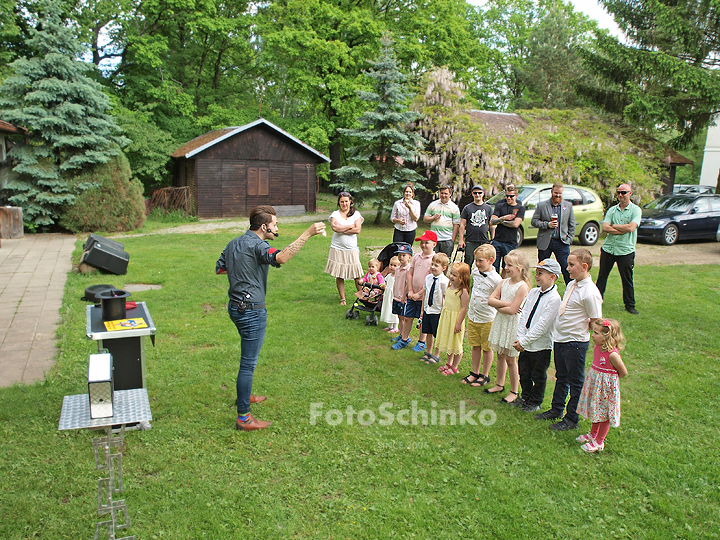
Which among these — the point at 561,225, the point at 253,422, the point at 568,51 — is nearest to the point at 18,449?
the point at 253,422

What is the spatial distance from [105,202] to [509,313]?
16673mm

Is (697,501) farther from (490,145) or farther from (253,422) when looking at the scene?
(490,145)

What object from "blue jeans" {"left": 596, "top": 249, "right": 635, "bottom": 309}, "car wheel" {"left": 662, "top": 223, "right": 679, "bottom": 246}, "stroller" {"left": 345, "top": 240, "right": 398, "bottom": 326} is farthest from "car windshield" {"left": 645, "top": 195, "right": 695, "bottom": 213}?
"stroller" {"left": 345, "top": 240, "right": 398, "bottom": 326}

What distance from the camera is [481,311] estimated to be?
590 cm

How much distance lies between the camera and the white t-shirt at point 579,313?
4.72m

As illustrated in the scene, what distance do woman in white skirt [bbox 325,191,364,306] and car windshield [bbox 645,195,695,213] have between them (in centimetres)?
1285

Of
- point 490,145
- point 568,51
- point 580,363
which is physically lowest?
point 580,363

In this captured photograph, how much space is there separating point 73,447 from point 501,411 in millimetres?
3913

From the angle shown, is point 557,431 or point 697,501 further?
point 557,431

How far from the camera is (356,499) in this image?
3.99 meters

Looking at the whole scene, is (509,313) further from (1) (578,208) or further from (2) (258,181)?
(2) (258,181)

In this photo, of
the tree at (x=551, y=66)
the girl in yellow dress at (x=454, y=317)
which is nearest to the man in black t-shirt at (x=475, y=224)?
the girl in yellow dress at (x=454, y=317)

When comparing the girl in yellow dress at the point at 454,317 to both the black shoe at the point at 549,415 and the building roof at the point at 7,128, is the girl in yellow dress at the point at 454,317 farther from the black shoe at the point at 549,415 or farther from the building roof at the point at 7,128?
the building roof at the point at 7,128

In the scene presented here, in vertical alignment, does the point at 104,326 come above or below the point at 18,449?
above
